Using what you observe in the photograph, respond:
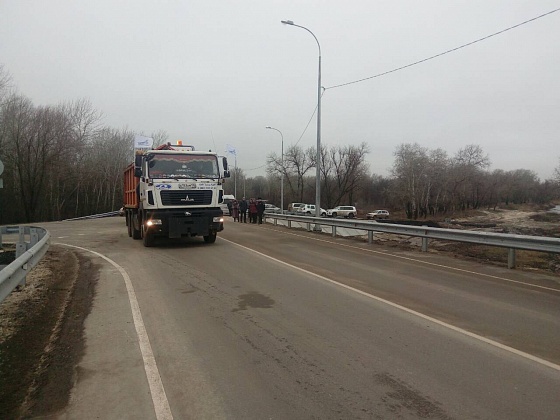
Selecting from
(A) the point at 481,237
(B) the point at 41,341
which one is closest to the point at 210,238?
(A) the point at 481,237

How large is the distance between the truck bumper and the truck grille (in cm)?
26

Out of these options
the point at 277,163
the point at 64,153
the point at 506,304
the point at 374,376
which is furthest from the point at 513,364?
the point at 277,163

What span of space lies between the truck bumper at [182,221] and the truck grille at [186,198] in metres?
0.26

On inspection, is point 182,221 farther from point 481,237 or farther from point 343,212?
point 343,212

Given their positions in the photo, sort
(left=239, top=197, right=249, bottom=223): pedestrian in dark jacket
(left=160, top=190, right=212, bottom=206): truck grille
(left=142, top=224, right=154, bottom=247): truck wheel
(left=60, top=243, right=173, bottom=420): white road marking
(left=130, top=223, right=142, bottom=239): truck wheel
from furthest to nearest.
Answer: (left=239, top=197, right=249, bottom=223): pedestrian in dark jacket < (left=130, top=223, right=142, bottom=239): truck wheel < (left=142, top=224, right=154, bottom=247): truck wheel < (left=160, top=190, right=212, bottom=206): truck grille < (left=60, top=243, right=173, bottom=420): white road marking

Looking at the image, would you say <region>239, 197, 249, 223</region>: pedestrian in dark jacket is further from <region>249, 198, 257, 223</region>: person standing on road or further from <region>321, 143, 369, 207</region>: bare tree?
<region>321, 143, 369, 207</region>: bare tree

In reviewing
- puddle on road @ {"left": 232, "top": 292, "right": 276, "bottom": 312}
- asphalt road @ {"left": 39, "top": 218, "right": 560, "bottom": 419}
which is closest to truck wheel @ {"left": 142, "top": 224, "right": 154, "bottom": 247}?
asphalt road @ {"left": 39, "top": 218, "right": 560, "bottom": 419}

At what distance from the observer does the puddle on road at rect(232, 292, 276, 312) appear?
6684mm

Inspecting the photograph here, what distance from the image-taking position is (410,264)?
11.3 meters

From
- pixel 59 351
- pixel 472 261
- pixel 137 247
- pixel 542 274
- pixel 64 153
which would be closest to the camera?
pixel 59 351

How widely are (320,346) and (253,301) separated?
7.58 feet

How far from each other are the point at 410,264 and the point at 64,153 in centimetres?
4744

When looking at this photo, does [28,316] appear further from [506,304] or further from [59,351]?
[506,304]

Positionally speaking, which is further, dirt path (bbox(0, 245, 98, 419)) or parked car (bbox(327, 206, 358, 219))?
parked car (bbox(327, 206, 358, 219))
